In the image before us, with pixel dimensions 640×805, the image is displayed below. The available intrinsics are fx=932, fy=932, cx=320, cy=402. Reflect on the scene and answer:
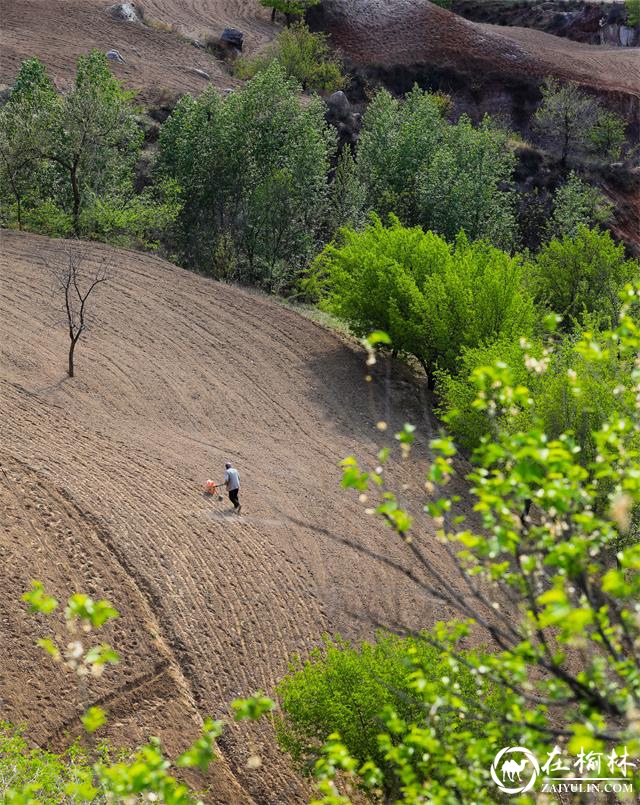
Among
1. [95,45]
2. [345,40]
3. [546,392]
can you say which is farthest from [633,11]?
[546,392]

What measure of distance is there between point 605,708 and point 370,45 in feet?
219

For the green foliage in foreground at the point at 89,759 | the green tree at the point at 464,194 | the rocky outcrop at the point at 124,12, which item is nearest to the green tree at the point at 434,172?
the green tree at the point at 464,194

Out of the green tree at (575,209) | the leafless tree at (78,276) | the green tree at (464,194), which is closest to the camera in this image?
the leafless tree at (78,276)

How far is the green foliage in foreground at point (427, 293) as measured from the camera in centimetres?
3197

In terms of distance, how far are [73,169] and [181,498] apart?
20823 mm

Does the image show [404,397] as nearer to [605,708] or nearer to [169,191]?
[169,191]

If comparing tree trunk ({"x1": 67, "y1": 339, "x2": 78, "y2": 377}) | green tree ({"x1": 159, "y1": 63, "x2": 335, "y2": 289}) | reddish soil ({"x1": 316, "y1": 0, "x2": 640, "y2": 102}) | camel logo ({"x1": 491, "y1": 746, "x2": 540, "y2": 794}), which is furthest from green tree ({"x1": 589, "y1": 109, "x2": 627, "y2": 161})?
camel logo ({"x1": 491, "y1": 746, "x2": 540, "y2": 794})

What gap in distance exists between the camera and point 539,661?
25.1 ft

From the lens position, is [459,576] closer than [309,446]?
Yes

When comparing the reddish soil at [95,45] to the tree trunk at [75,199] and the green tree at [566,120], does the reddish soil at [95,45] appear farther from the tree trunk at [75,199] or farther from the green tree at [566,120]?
the green tree at [566,120]

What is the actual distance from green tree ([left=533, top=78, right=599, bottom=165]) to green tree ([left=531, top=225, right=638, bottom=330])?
1853 centimetres

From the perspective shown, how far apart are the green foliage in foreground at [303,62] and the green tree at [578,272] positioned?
23.9m

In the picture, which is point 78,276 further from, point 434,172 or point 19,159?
point 434,172

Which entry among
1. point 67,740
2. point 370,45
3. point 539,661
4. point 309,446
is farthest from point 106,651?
point 370,45
